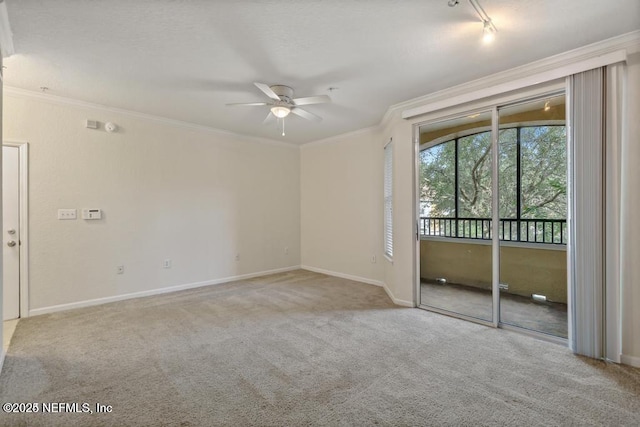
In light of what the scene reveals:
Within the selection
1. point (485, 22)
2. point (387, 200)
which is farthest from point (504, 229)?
point (485, 22)

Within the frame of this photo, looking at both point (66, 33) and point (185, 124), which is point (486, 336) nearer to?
point (66, 33)

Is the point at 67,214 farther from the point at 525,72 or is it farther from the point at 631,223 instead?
the point at 631,223

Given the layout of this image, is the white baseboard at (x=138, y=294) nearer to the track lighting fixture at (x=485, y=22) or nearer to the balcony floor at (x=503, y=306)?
the balcony floor at (x=503, y=306)

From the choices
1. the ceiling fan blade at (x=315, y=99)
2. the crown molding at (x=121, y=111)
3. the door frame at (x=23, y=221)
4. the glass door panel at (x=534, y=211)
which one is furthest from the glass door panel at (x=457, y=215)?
the door frame at (x=23, y=221)

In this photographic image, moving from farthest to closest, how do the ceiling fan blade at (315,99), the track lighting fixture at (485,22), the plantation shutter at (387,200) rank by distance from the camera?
the plantation shutter at (387,200) → the ceiling fan blade at (315,99) → the track lighting fixture at (485,22)

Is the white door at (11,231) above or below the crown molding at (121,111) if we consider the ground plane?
below

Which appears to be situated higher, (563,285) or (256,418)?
(563,285)

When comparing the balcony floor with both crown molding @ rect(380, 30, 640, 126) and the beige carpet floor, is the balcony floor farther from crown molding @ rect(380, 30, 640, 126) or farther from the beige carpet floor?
crown molding @ rect(380, 30, 640, 126)

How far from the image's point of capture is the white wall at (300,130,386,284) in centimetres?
517

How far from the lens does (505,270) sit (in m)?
3.47

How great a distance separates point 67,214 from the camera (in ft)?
12.6

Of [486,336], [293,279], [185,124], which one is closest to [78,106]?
[185,124]

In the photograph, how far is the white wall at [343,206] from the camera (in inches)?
203

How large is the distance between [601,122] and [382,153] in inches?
111
